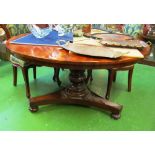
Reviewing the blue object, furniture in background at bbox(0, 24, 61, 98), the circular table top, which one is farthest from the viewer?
furniture in background at bbox(0, 24, 61, 98)

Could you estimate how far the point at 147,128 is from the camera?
1.87 metres

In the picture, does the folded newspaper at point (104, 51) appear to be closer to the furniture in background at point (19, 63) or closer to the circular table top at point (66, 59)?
the circular table top at point (66, 59)

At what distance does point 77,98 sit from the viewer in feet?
7.03

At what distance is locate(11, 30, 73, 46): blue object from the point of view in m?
1.93

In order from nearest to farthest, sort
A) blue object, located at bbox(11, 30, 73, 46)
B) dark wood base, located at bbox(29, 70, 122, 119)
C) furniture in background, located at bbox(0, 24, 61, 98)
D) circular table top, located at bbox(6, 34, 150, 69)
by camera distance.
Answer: circular table top, located at bbox(6, 34, 150, 69), blue object, located at bbox(11, 30, 73, 46), dark wood base, located at bbox(29, 70, 122, 119), furniture in background, located at bbox(0, 24, 61, 98)

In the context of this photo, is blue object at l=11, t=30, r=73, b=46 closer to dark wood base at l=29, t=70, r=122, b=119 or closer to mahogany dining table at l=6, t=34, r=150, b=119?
mahogany dining table at l=6, t=34, r=150, b=119

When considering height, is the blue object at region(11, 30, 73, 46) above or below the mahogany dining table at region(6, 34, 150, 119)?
above

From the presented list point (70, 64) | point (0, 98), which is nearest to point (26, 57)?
point (70, 64)

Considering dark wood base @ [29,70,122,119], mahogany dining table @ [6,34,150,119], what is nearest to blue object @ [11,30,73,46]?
mahogany dining table @ [6,34,150,119]

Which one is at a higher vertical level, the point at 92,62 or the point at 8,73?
the point at 92,62

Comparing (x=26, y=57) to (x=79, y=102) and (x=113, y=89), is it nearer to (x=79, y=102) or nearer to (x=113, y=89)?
(x=79, y=102)

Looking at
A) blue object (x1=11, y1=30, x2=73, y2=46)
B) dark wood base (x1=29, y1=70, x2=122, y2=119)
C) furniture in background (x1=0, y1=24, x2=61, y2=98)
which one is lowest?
dark wood base (x1=29, y1=70, x2=122, y2=119)

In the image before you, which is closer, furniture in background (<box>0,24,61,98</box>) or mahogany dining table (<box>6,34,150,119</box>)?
mahogany dining table (<box>6,34,150,119</box>)

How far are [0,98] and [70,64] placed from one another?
3.73ft
